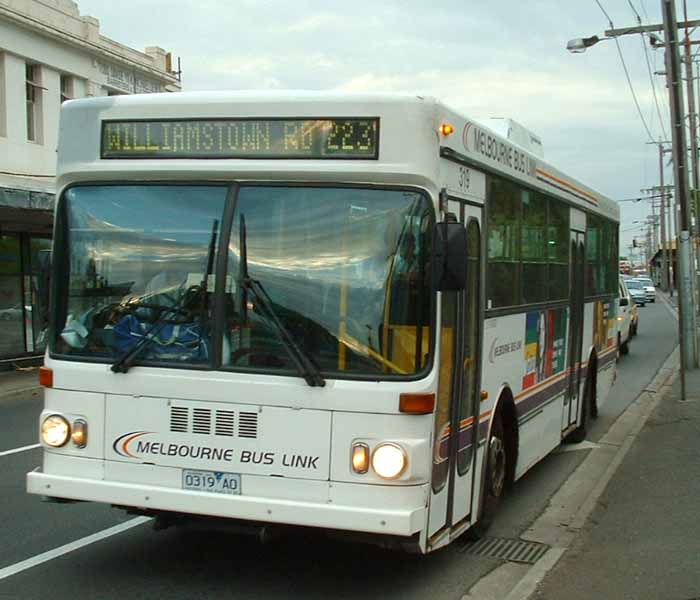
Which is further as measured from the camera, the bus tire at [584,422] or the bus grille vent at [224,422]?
the bus tire at [584,422]

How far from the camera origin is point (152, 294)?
5.99 m

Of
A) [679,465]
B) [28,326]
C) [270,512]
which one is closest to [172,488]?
[270,512]

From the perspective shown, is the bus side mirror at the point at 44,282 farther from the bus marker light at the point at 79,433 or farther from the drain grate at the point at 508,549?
the drain grate at the point at 508,549

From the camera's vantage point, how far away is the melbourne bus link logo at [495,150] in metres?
6.51

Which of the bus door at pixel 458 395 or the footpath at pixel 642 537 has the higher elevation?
the bus door at pixel 458 395

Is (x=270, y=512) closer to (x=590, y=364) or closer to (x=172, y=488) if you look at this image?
(x=172, y=488)

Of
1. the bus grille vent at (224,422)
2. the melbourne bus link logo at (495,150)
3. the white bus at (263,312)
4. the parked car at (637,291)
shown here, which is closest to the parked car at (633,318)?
the melbourne bus link logo at (495,150)

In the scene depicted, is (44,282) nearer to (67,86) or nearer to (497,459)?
(497,459)

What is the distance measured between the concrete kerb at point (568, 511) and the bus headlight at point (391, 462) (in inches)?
45.1

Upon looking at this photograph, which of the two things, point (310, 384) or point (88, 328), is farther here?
point (88, 328)

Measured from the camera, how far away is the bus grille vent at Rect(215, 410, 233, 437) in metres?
5.74

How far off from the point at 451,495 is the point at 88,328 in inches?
96.9

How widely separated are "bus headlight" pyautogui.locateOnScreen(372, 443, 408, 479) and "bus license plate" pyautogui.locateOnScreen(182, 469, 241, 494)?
82 cm

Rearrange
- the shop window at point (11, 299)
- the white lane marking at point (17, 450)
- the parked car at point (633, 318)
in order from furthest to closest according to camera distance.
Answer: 1. the parked car at point (633, 318)
2. the shop window at point (11, 299)
3. the white lane marking at point (17, 450)
